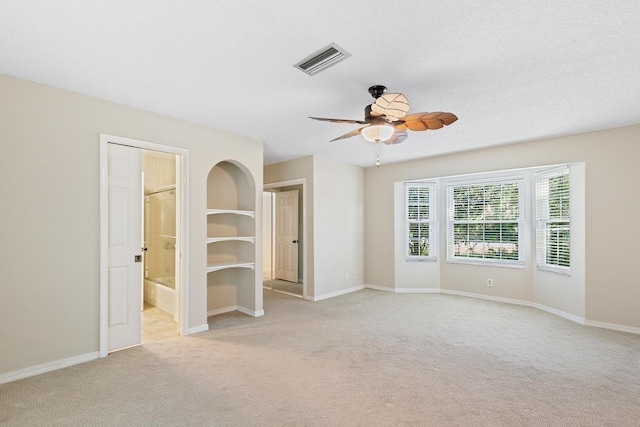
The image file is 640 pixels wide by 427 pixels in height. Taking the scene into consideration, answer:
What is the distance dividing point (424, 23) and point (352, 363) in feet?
9.30

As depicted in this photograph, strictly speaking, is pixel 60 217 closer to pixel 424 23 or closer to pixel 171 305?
pixel 171 305

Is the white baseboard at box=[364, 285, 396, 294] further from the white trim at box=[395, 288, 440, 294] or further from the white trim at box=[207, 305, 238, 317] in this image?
the white trim at box=[207, 305, 238, 317]

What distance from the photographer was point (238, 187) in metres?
4.80

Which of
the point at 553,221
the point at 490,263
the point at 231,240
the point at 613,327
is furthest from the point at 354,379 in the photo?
the point at 553,221

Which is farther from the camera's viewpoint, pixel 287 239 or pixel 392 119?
pixel 287 239

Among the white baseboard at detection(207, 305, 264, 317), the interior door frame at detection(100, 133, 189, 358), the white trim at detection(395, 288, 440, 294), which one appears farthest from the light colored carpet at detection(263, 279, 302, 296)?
the interior door frame at detection(100, 133, 189, 358)

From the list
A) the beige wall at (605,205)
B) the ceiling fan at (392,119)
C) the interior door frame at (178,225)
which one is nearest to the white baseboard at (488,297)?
Answer: the beige wall at (605,205)

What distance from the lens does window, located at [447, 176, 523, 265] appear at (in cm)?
531

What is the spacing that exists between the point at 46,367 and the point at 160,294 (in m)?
2.07

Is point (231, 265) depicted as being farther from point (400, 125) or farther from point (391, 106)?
point (391, 106)

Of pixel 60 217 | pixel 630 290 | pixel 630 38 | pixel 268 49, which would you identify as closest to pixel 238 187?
pixel 60 217

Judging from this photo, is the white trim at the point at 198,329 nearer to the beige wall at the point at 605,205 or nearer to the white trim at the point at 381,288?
the white trim at the point at 381,288

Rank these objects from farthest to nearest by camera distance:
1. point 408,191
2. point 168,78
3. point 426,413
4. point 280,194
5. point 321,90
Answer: point 280,194 < point 408,191 < point 321,90 < point 168,78 < point 426,413

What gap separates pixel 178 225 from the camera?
3.77 metres
